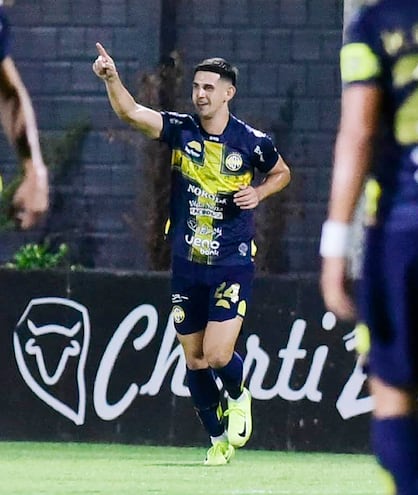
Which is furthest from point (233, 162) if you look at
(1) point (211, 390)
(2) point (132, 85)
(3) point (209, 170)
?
(2) point (132, 85)

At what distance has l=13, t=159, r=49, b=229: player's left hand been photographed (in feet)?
19.6

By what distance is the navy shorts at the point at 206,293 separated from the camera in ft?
33.1

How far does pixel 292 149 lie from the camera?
15.3m

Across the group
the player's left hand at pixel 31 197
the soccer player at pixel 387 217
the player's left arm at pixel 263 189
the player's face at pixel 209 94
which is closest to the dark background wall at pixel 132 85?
the player's left arm at pixel 263 189

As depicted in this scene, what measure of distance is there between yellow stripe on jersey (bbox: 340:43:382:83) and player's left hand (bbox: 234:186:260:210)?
529cm

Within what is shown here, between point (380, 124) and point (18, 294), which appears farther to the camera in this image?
point (18, 294)

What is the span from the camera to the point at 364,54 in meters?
4.79

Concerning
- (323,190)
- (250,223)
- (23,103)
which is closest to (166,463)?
(250,223)

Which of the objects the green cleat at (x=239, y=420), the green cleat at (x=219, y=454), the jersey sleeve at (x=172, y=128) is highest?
the jersey sleeve at (x=172, y=128)

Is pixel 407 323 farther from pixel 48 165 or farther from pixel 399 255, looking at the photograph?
pixel 48 165

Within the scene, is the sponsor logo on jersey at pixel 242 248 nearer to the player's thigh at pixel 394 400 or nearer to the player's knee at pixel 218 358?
the player's knee at pixel 218 358

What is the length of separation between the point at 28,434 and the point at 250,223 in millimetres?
2376

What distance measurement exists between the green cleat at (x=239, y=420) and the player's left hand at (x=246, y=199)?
1.05 meters

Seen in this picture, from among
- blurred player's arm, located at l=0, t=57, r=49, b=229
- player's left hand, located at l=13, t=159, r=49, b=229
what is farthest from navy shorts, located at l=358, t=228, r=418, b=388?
blurred player's arm, located at l=0, t=57, r=49, b=229
